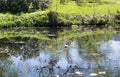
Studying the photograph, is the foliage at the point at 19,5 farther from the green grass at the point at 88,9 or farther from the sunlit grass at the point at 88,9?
the green grass at the point at 88,9

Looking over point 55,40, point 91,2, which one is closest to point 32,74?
point 55,40

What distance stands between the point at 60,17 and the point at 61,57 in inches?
789

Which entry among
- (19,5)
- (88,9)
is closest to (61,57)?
(19,5)

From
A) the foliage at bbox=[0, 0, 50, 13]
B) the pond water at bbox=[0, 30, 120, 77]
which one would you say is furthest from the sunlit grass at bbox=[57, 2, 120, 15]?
the pond water at bbox=[0, 30, 120, 77]

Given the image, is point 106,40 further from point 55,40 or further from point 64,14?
point 64,14

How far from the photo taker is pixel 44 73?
25109 mm

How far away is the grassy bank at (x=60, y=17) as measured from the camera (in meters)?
49.7

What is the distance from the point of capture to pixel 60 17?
50062 millimetres

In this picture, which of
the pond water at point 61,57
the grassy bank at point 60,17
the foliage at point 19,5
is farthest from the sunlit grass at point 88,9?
the pond water at point 61,57

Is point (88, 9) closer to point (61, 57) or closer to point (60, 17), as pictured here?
point (60, 17)

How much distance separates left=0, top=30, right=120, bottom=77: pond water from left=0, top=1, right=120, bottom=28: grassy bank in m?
8.97

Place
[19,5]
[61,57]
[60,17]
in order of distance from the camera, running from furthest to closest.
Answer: [19,5] → [60,17] → [61,57]

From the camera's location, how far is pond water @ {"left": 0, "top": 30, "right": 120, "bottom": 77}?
25188 mm

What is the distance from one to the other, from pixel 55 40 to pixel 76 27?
34.6ft
